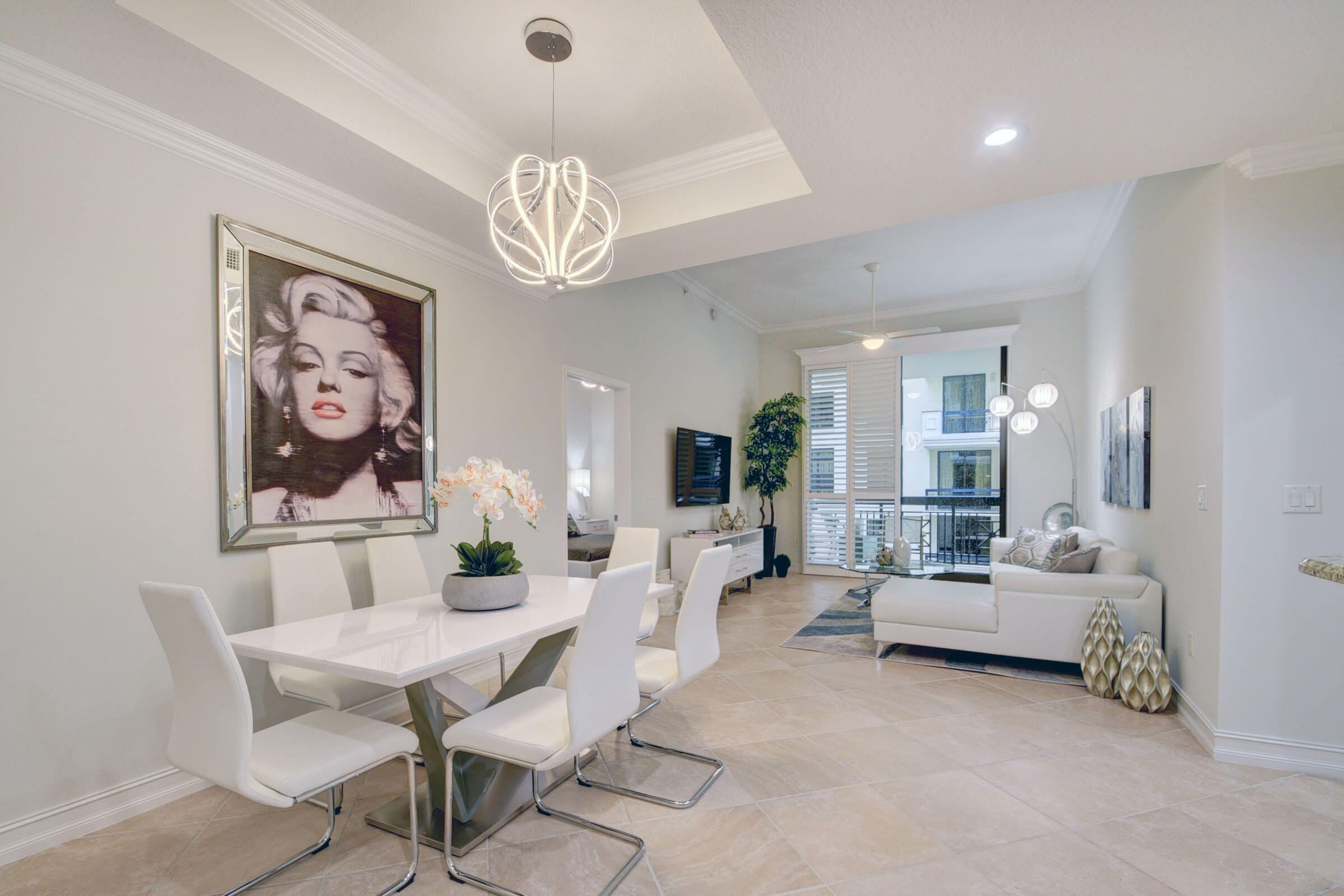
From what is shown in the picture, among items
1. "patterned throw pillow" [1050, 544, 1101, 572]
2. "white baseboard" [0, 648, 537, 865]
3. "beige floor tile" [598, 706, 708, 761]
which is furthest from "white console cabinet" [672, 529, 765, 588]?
"white baseboard" [0, 648, 537, 865]

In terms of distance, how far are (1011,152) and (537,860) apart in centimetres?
323

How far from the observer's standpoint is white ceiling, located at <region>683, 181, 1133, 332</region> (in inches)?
182

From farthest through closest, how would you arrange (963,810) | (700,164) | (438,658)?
(700,164), (963,810), (438,658)

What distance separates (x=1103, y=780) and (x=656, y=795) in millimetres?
1768

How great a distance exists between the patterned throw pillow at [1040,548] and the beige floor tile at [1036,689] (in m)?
1.00

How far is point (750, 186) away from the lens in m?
3.22

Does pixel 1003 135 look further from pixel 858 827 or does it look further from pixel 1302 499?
pixel 858 827

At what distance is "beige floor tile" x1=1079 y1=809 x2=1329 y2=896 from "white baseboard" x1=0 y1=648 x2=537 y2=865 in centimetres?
290

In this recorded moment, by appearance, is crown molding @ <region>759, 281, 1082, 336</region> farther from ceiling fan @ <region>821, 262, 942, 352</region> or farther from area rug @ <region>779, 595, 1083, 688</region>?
area rug @ <region>779, 595, 1083, 688</region>

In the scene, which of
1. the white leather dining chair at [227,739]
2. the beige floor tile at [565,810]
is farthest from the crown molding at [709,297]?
the white leather dining chair at [227,739]

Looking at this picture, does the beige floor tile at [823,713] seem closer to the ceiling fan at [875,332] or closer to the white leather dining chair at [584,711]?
the white leather dining chair at [584,711]

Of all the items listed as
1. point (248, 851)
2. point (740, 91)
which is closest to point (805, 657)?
point (248, 851)

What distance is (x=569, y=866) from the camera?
1.91m

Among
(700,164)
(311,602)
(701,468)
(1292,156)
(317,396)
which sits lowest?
(311,602)
